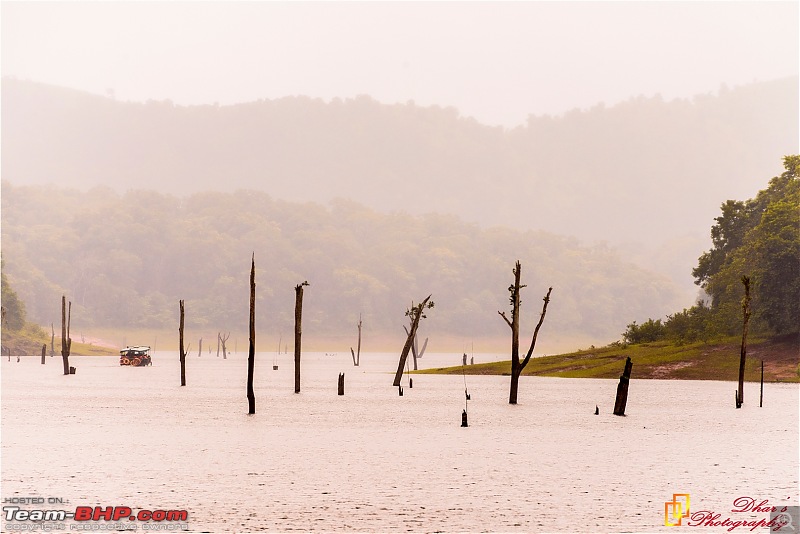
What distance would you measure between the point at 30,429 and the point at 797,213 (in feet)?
243

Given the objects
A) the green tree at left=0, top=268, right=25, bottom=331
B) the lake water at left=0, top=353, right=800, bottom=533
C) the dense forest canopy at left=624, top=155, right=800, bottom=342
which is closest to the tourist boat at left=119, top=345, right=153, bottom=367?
the green tree at left=0, top=268, right=25, bottom=331

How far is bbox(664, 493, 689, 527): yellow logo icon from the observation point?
2308cm

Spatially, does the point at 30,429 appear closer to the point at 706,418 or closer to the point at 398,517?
the point at 398,517

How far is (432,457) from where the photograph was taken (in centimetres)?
3512

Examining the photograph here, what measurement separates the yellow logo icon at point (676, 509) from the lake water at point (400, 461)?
28 cm

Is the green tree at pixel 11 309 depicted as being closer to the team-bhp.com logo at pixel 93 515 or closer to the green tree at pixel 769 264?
the green tree at pixel 769 264

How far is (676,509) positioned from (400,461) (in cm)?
1155

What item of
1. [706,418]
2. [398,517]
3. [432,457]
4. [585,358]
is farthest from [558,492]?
[585,358]

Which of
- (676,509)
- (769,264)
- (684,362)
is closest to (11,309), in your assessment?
(684,362)

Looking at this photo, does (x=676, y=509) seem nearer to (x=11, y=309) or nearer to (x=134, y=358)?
(x=134, y=358)

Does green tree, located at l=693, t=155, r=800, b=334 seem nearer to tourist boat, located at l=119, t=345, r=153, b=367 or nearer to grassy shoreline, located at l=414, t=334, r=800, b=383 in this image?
grassy shoreline, located at l=414, t=334, r=800, b=383

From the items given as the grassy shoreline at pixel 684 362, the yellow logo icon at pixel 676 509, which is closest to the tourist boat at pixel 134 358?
the grassy shoreline at pixel 684 362

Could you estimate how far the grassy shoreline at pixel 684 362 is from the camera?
92381 mm

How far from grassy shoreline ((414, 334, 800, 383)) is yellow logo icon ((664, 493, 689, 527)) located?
6696 centimetres
